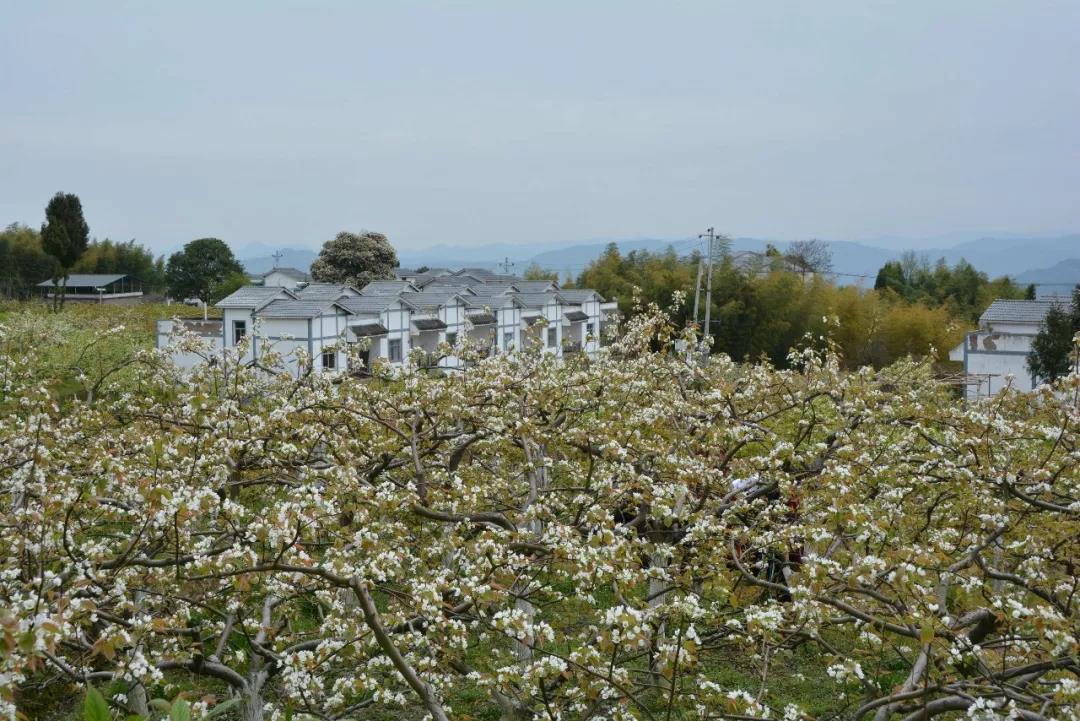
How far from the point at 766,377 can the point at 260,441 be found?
170 inches

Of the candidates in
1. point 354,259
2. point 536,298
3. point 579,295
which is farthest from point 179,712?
point 354,259

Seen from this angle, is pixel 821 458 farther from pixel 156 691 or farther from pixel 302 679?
pixel 156 691

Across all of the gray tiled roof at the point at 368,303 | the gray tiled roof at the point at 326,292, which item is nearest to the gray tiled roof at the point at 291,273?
the gray tiled roof at the point at 326,292

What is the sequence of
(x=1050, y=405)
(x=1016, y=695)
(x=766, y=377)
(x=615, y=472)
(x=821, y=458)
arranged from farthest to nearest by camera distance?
(x=766, y=377), (x=821, y=458), (x=615, y=472), (x=1050, y=405), (x=1016, y=695)

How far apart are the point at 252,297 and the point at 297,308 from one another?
2359 mm

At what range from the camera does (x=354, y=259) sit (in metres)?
51.2

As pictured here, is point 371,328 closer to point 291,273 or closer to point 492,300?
point 492,300

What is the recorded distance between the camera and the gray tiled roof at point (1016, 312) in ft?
107

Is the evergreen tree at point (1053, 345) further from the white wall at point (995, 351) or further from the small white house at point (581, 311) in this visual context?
the small white house at point (581, 311)

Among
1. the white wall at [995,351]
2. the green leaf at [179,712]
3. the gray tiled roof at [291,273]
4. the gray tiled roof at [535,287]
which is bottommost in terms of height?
the white wall at [995,351]

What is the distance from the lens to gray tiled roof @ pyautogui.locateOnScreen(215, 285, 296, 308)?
30747mm

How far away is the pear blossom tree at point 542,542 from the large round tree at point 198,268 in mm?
62855

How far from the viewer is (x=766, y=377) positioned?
8.23 meters

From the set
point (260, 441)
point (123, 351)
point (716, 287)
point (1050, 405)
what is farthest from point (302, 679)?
point (716, 287)
